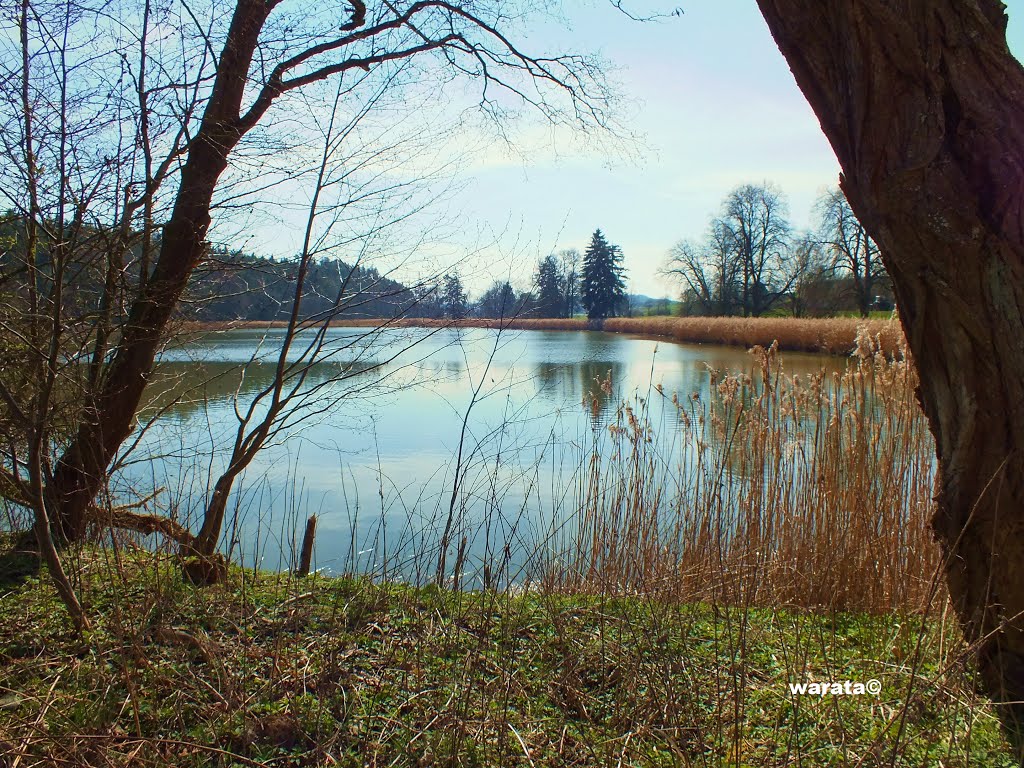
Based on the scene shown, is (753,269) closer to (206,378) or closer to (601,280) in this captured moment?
(601,280)

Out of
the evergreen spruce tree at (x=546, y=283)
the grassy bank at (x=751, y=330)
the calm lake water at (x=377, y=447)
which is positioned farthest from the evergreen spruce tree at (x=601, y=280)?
the evergreen spruce tree at (x=546, y=283)

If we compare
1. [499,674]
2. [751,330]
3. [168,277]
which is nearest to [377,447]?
[168,277]

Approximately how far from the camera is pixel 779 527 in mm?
3654

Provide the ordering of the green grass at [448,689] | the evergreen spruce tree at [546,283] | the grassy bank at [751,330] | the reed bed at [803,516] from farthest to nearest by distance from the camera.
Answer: the grassy bank at [751,330], the evergreen spruce tree at [546,283], the reed bed at [803,516], the green grass at [448,689]

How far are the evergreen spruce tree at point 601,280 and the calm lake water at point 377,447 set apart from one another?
1775cm

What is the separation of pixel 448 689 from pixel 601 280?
2794cm

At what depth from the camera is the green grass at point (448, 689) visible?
1.72 metres

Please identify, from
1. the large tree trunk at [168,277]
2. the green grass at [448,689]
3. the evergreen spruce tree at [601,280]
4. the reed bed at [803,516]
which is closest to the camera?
the green grass at [448,689]

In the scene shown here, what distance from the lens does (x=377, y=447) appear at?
405cm

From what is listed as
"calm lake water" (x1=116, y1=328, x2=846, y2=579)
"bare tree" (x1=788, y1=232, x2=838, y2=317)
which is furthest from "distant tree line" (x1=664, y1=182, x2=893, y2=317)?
"calm lake water" (x1=116, y1=328, x2=846, y2=579)

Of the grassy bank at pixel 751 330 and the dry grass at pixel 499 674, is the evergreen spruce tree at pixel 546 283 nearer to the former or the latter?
the dry grass at pixel 499 674

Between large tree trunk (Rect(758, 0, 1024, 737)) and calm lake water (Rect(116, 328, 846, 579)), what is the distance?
131 cm

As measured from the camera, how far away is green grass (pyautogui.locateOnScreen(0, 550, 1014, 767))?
1.72m

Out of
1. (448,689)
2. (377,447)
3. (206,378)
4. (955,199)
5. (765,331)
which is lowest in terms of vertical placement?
(448,689)
